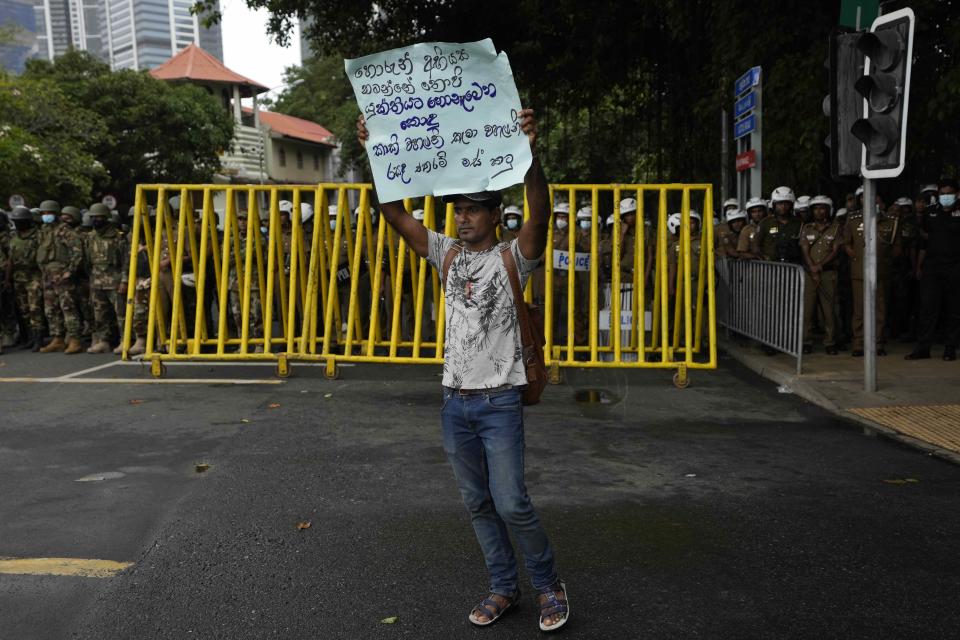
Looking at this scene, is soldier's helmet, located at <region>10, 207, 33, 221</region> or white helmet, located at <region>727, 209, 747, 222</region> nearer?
white helmet, located at <region>727, 209, 747, 222</region>

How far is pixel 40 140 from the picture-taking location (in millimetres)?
24203

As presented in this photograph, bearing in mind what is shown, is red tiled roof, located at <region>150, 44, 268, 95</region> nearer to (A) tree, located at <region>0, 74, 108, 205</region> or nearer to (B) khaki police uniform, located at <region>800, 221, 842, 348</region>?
(A) tree, located at <region>0, 74, 108, 205</region>

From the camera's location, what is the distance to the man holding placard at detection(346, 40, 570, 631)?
3619mm

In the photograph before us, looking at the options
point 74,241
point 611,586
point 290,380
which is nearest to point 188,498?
point 611,586

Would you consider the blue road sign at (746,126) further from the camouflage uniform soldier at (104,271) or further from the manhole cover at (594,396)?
the camouflage uniform soldier at (104,271)

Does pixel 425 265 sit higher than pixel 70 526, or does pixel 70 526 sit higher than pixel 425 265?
pixel 425 265

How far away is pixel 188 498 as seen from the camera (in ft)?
18.0

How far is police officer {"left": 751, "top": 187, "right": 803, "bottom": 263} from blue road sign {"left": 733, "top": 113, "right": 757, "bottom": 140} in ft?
3.00

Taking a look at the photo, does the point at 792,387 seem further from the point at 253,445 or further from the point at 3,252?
the point at 3,252

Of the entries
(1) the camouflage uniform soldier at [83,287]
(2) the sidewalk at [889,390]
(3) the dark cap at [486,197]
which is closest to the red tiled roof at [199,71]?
(1) the camouflage uniform soldier at [83,287]

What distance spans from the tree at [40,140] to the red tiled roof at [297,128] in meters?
34.7

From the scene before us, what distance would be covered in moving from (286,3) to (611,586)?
15.9 metres

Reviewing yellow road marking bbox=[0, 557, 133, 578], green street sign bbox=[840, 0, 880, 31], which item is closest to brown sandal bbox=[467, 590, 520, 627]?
yellow road marking bbox=[0, 557, 133, 578]

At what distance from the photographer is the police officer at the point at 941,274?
34.1 feet
